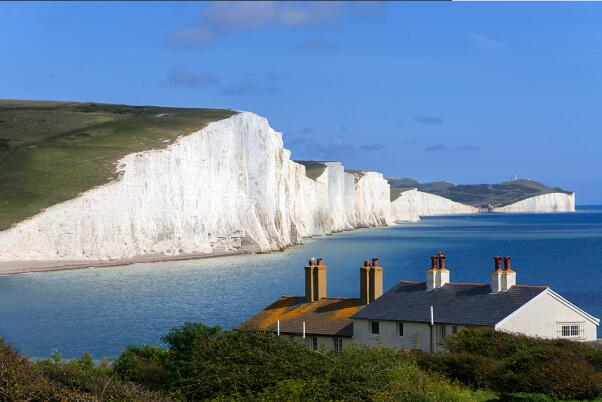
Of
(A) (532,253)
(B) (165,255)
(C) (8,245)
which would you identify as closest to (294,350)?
(C) (8,245)

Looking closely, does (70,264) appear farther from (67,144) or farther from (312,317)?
(312,317)

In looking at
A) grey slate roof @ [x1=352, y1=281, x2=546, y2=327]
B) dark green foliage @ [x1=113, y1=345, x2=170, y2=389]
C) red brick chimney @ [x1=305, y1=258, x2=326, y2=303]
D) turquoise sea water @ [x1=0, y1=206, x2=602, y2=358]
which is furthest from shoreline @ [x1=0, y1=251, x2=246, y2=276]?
dark green foliage @ [x1=113, y1=345, x2=170, y2=389]

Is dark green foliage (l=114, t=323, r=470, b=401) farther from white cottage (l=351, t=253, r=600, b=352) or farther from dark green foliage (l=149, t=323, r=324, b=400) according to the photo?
white cottage (l=351, t=253, r=600, b=352)

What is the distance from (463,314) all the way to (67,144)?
10174cm

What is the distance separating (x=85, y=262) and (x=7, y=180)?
1865cm

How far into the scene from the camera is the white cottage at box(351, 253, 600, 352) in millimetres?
30625

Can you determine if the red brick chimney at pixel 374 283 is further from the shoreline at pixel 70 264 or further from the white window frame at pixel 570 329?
the shoreline at pixel 70 264

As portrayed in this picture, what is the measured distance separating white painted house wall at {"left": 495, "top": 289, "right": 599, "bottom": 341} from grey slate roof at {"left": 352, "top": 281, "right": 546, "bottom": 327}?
0.24 m

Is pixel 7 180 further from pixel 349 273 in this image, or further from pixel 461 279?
pixel 461 279

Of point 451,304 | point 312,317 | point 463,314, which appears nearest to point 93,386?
point 463,314

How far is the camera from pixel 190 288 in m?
74.7

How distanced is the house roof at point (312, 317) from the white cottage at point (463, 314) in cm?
74

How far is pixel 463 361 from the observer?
25531mm

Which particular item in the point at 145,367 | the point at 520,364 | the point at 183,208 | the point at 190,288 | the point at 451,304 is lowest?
the point at 190,288
